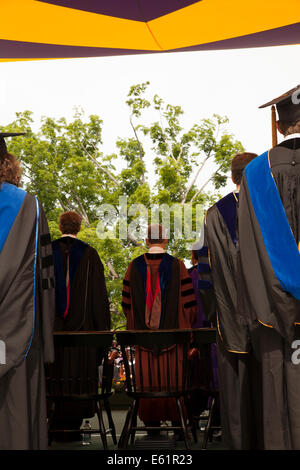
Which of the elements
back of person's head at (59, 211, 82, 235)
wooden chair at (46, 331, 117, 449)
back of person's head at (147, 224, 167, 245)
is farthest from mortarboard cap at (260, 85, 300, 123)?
back of person's head at (59, 211, 82, 235)

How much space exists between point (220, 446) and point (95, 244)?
34.1ft

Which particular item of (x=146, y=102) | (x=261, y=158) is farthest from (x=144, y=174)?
(x=261, y=158)

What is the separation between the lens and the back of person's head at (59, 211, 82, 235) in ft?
15.5

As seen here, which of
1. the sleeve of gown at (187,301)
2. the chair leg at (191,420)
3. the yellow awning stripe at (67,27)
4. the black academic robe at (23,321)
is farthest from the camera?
the yellow awning stripe at (67,27)

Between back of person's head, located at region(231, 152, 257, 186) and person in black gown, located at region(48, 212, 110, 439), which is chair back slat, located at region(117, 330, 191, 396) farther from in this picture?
back of person's head, located at region(231, 152, 257, 186)

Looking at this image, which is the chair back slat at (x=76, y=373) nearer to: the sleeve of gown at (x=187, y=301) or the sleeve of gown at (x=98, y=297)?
the sleeve of gown at (x=98, y=297)

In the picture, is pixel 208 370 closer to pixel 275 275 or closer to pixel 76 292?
pixel 76 292

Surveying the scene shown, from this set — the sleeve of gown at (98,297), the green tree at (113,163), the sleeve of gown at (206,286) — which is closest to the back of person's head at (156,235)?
the sleeve of gown at (98,297)

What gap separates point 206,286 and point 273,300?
151 centimetres

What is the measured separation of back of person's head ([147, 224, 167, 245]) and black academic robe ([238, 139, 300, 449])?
2.11m

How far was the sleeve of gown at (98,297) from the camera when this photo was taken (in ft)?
15.7

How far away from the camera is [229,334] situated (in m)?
3.17

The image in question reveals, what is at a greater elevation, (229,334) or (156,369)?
(229,334)

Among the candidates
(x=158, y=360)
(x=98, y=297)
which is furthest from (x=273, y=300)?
(x=98, y=297)
